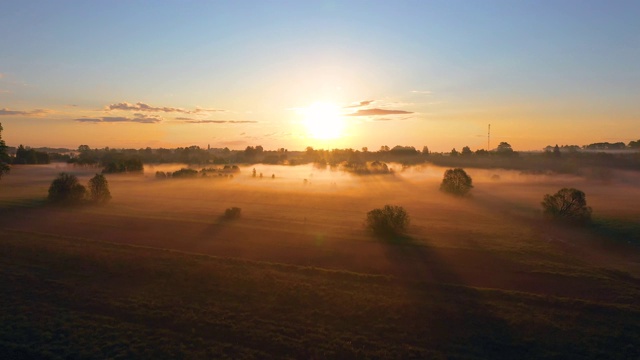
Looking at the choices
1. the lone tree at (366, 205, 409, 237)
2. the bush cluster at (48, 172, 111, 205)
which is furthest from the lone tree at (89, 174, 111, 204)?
the lone tree at (366, 205, 409, 237)

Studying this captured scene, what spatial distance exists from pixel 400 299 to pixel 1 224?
34357mm

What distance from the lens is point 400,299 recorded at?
18672 mm

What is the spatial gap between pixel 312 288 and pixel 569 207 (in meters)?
30.8

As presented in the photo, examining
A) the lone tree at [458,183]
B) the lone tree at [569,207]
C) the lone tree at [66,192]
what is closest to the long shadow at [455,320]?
the lone tree at [569,207]

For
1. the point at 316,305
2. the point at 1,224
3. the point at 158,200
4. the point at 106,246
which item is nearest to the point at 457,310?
the point at 316,305

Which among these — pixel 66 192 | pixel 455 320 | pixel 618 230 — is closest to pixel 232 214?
pixel 66 192

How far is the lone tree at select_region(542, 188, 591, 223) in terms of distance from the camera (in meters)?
39.0

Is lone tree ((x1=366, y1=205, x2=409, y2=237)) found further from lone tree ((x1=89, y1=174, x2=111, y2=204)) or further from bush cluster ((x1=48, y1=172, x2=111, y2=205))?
bush cluster ((x1=48, y1=172, x2=111, y2=205))

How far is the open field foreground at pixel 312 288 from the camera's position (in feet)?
47.7

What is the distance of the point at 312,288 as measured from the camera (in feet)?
65.2

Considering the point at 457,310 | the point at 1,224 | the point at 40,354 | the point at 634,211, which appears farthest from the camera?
the point at 634,211

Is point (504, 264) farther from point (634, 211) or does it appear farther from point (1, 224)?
point (1, 224)

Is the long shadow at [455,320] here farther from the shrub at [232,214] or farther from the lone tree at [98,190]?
the lone tree at [98,190]

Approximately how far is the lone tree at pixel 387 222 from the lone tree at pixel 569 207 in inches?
642
